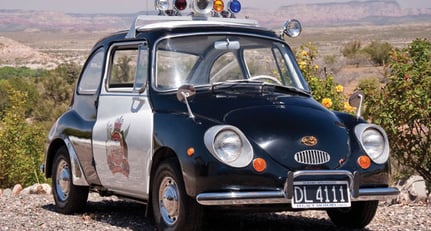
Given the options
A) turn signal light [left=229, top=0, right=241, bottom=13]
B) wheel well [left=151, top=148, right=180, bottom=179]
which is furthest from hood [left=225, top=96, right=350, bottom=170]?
turn signal light [left=229, top=0, right=241, bottom=13]

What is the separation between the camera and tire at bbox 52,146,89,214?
9414 millimetres

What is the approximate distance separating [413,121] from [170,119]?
454 cm

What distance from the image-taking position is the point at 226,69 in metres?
8.61

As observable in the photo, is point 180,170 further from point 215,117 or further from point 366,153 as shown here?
point 366,153

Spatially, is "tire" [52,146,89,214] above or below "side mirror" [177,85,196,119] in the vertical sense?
below

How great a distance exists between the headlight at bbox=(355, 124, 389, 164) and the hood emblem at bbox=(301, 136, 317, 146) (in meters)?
0.46

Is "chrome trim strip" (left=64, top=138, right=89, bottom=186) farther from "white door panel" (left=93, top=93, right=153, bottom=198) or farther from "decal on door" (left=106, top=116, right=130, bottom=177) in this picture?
"decal on door" (left=106, top=116, right=130, bottom=177)

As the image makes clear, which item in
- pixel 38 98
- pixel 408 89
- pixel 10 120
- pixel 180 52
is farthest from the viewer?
pixel 38 98

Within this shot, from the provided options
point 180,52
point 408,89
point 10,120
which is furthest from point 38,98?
point 180,52

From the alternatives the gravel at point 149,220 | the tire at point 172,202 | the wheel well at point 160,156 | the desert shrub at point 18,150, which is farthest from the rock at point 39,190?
the tire at point 172,202

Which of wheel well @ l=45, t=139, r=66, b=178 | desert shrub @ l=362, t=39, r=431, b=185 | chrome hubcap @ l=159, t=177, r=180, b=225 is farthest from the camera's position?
desert shrub @ l=362, t=39, r=431, b=185

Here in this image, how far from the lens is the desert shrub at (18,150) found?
1564 cm

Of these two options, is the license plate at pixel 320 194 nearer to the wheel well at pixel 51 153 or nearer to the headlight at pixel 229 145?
the headlight at pixel 229 145

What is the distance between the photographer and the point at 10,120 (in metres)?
16.3
